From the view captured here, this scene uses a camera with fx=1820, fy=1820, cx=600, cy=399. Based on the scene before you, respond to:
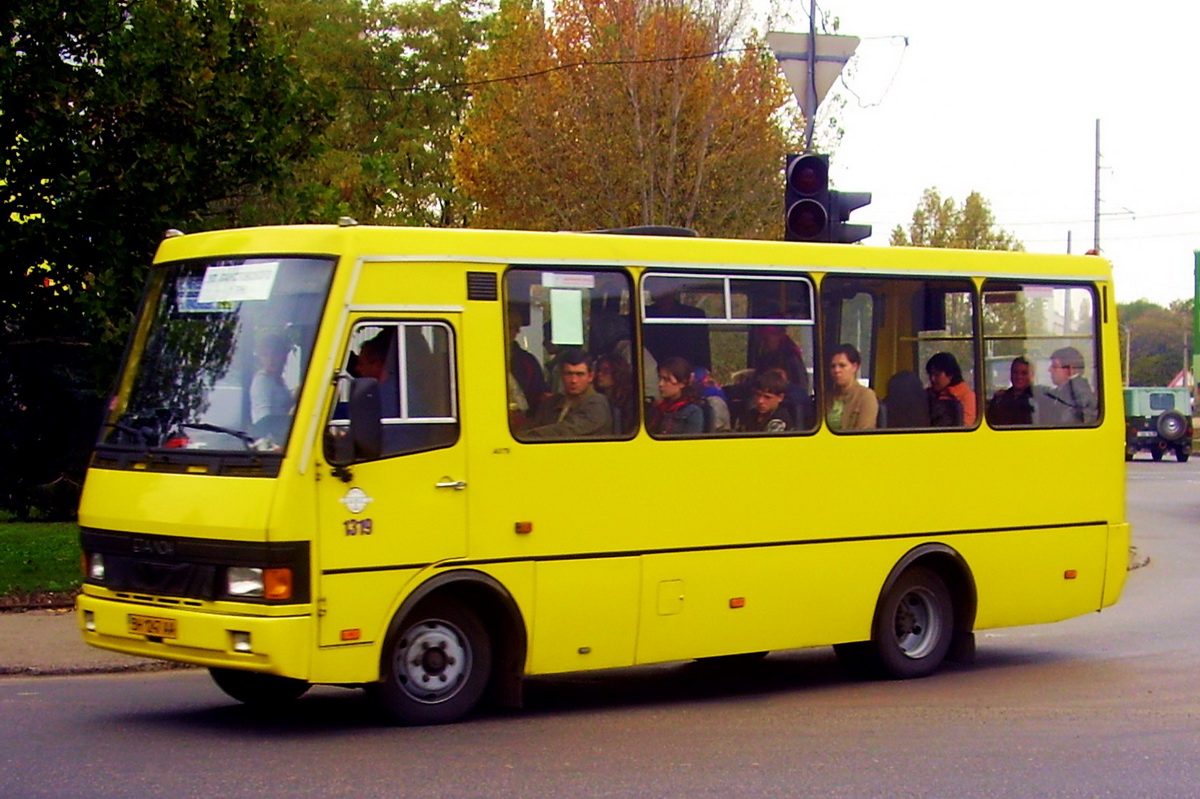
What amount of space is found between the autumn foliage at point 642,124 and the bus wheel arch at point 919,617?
18.5 metres

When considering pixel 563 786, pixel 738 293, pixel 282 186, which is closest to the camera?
pixel 563 786

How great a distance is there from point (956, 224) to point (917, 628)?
5652 centimetres

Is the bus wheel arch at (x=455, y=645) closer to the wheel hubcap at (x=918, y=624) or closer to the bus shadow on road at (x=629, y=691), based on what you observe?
the bus shadow on road at (x=629, y=691)

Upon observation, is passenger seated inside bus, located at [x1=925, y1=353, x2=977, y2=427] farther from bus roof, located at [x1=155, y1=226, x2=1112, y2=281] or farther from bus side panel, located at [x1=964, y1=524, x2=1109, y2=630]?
bus side panel, located at [x1=964, y1=524, x2=1109, y2=630]

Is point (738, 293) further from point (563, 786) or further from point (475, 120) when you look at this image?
point (475, 120)

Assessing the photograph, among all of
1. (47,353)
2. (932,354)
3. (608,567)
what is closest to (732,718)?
(608,567)

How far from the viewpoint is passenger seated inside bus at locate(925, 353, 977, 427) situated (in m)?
12.3

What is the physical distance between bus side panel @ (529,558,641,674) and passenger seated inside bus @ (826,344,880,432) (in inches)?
77.0

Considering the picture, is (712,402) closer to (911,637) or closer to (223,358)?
(911,637)

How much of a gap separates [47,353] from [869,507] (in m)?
14.1

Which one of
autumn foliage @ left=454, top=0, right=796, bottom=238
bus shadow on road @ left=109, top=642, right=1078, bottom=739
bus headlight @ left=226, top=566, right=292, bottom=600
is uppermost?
autumn foliage @ left=454, top=0, right=796, bottom=238

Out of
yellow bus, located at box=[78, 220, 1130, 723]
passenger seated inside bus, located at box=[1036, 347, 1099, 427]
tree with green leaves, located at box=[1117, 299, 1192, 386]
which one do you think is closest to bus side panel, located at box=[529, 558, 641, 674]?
yellow bus, located at box=[78, 220, 1130, 723]

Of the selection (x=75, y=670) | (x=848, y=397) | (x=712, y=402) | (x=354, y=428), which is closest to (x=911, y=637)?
(x=848, y=397)

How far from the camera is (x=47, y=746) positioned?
29.9 feet
